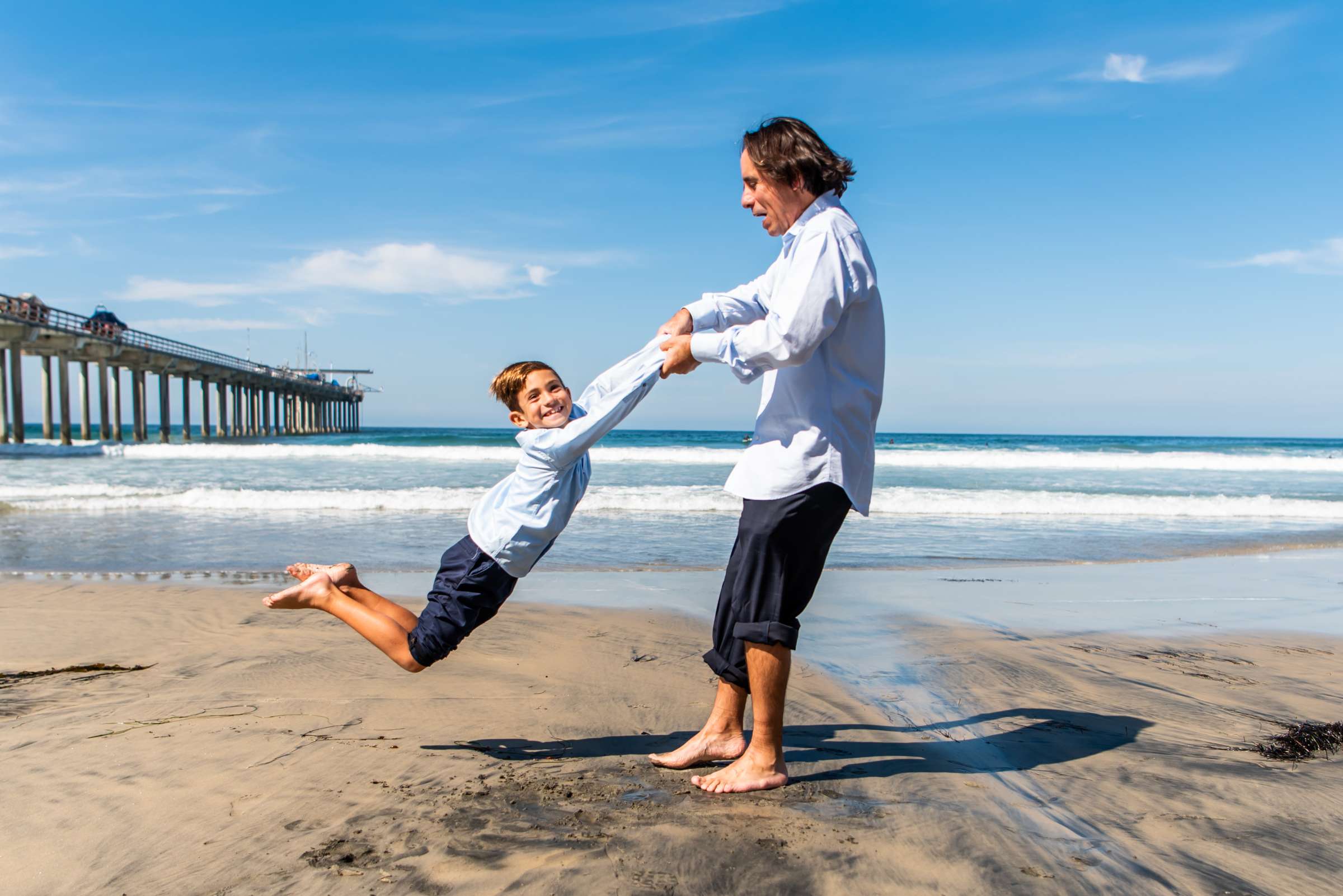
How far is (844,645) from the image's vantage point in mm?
4301

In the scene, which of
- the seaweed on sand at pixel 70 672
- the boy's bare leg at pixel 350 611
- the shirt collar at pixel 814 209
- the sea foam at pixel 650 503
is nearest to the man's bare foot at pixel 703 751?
the boy's bare leg at pixel 350 611

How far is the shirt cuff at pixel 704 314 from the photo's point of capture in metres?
2.51

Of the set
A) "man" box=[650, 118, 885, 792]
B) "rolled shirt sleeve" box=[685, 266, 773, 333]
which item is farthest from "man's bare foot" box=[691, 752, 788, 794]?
"rolled shirt sleeve" box=[685, 266, 773, 333]

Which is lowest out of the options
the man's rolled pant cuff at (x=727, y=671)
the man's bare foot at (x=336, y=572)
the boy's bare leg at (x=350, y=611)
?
the man's rolled pant cuff at (x=727, y=671)

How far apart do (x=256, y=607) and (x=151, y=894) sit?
143 inches

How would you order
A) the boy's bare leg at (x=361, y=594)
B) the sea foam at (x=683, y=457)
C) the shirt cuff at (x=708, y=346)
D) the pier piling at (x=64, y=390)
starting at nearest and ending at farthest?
the shirt cuff at (x=708, y=346)
the boy's bare leg at (x=361, y=594)
the sea foam at (x=683, y=457)
the pier piling at (x=64, y=390)

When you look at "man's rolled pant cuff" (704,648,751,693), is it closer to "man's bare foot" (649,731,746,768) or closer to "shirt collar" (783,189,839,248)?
"man's bare foot" (649,731,746,768)

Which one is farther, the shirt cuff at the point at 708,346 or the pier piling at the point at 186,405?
the pier piling at the point at 186,405

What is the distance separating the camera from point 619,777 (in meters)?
2.47

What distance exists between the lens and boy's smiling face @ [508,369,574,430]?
2.68 metres

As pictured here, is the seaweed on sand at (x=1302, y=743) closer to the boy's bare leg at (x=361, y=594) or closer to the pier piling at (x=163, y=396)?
the boy's bare leg at (x=361, y=594)

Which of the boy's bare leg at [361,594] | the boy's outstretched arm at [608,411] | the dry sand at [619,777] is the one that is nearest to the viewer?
the dry sand at [619,777]

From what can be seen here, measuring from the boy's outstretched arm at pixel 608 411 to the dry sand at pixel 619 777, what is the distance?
97cm

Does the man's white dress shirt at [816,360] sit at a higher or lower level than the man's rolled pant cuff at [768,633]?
higher
